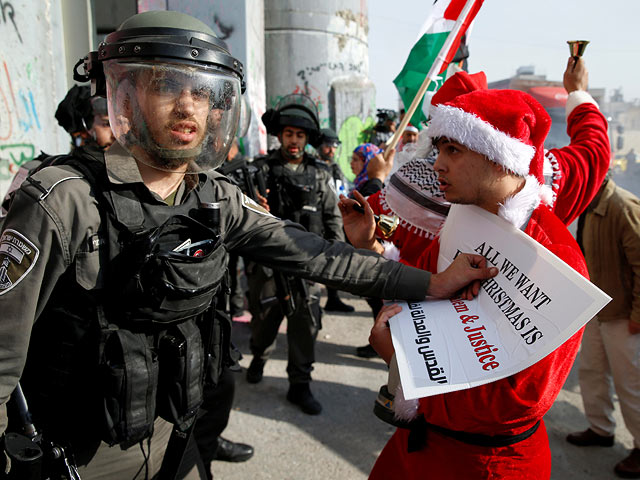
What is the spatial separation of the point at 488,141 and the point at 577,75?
946 millimetres

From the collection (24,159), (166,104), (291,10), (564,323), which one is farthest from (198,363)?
(291,10)

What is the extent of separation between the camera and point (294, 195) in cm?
398

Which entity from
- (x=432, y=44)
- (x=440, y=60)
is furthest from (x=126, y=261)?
(x=432, y=44)

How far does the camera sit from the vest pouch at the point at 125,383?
1.31 meters

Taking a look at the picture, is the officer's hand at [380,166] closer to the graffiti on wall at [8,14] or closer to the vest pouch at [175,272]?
the vest pouch at [175,272]

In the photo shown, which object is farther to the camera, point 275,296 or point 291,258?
point 275,296

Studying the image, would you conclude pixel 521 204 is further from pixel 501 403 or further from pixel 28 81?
pixel 28 81

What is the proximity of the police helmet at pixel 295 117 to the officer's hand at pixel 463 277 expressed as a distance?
282 centimetres

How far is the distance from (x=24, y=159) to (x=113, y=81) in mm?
3945

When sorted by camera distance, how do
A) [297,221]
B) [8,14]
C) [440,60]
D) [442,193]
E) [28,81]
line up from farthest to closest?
[28,81] → [8,14] → [297,221] → [440,60] → [442,193]

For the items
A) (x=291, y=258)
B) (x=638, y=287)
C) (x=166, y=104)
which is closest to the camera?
(x=166, y=104)

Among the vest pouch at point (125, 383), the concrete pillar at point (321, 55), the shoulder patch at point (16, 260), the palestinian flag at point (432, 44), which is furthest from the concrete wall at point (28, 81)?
the concrete pillar at point (321, 55)

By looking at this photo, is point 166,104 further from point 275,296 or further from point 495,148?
point 275,296

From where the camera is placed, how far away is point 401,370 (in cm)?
122
